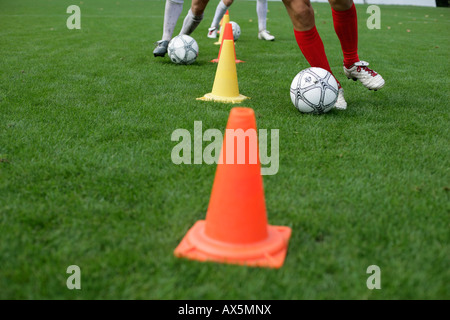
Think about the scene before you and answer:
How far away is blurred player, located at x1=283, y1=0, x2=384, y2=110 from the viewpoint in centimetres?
349

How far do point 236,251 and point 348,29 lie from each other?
2.81 m

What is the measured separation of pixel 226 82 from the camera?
13.0ft

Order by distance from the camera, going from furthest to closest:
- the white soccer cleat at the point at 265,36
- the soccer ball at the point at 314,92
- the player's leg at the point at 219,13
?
the white soccer cleat at the point at 265,36 < the player's leg at the point at 219,13 < the soccer ball at the point at 314,92

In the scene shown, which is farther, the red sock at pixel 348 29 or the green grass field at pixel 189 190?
the red sock at pixel 348 29

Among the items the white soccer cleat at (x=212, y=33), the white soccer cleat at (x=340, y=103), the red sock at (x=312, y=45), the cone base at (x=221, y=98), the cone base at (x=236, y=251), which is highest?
the red sock at (x=312, y=45)

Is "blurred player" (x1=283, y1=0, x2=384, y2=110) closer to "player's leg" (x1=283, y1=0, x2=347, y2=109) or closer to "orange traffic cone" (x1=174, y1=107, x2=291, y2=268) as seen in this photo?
"player's leg" (x1=283, y1=0, x2=347, y2=109)

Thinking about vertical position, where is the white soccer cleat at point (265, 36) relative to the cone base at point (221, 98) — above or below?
above

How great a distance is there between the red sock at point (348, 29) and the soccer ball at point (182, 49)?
2191mm

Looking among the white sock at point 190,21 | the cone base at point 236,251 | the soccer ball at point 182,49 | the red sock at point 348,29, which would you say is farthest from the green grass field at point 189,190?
the white sock at point 190,21

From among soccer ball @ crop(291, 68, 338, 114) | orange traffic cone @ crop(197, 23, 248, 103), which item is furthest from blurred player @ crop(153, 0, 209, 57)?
soccer ball @ crop(291, 68, 338, 114)

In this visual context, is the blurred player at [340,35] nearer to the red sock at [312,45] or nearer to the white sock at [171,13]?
the red sock at [312,45]

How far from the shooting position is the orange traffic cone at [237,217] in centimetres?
166

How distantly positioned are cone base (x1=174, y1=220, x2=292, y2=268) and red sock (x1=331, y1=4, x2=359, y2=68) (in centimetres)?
262
